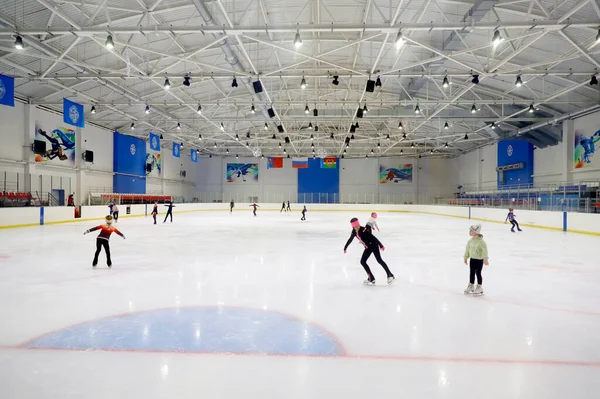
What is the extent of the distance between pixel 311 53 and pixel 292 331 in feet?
51.7

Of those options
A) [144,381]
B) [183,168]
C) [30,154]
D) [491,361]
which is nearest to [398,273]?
[491,361]

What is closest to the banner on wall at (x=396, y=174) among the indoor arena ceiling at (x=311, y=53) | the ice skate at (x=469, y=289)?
the indoor arena ceiling at (x=311, y=53)

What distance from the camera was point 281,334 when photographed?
376 centimetres

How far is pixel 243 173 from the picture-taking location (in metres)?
44.3

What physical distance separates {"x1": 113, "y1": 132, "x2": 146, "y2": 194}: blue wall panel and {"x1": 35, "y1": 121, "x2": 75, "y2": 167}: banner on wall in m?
4.71

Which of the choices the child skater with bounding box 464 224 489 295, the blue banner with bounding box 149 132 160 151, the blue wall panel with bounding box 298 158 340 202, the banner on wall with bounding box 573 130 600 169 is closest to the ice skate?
the child skater with bounding box 464 224 489 295

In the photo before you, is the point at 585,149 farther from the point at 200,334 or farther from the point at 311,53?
the point at 200,334

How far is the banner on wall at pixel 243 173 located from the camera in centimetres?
4419

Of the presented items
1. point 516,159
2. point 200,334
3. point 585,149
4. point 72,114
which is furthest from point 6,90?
point 516,159

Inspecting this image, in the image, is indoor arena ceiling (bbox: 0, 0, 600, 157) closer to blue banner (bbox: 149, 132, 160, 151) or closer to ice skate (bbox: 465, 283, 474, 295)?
blue banner (bbox: 149, 132, 160, 151)

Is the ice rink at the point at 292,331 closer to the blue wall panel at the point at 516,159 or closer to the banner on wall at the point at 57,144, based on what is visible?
the banner on wall at the point at 57,144

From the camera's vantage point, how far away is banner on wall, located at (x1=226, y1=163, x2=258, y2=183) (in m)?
44.2

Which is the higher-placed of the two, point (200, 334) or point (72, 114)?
point (72, 114)

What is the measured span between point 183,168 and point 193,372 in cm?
4063
